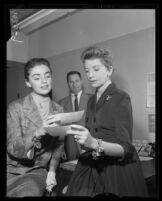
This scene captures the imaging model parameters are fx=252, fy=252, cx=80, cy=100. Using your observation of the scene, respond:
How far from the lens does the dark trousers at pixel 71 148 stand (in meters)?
1.30

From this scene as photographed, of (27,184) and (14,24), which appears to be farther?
(14,24)

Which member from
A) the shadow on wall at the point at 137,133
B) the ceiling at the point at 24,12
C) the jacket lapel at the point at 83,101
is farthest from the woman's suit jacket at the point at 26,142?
the ceiling at the point at 24,12

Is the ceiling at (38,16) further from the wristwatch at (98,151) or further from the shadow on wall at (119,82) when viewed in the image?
the wristwatch at (98,151)

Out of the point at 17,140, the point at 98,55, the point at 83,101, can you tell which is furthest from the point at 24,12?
the point at 17,140

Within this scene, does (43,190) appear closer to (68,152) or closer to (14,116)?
(68,152)

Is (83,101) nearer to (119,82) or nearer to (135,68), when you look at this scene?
(119,82)

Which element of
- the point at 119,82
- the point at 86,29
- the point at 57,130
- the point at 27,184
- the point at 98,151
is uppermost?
the point at 86,29

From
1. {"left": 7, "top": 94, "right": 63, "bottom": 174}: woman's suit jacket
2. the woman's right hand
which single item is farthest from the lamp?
the woman's right hand

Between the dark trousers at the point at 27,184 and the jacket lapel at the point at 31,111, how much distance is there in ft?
0.83

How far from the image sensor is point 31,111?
4.32 ft

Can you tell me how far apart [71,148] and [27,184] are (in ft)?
0.93

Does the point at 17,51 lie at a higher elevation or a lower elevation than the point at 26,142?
higher

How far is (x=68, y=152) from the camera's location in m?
1.32
